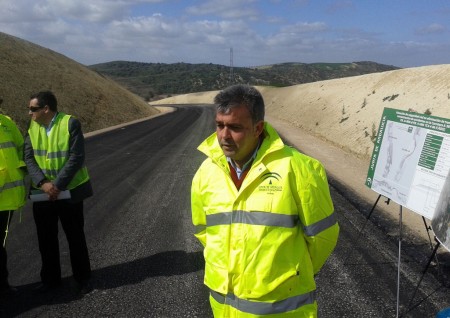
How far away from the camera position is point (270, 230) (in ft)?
Answer: 7.42

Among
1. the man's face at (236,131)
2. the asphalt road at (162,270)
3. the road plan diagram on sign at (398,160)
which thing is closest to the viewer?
the man's face at (236,131)

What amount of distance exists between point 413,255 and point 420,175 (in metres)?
1.71

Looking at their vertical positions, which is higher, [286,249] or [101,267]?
[286,249]

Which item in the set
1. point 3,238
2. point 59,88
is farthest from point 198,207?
point 59,88

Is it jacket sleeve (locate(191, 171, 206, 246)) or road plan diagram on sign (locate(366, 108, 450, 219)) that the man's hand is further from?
road plan diagram on sign (locate(366, 108, 450, 219))

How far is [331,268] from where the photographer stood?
568 centimetres

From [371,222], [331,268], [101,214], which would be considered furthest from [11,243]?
[371,222]

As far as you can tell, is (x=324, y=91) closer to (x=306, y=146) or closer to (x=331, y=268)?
(x=306, y=146)

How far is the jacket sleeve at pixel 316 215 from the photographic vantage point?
229 cm

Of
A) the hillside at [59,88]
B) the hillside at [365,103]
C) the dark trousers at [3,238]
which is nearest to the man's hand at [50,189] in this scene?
the dark trousers at [3,238]

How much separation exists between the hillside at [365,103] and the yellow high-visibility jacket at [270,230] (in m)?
15.3

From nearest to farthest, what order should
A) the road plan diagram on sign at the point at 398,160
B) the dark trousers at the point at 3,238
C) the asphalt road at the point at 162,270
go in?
the asphalt road at the point at 162,270 → the dark trousers at the point at 3,238 → the road plan diagram on sign at the point at 398,160

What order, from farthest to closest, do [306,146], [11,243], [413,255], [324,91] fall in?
[324,91]
[306,146]
[11,243]
[413,255]

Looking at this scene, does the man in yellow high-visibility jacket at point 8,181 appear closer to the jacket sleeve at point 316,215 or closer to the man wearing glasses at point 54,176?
the man wearing glasses at point 54,176
